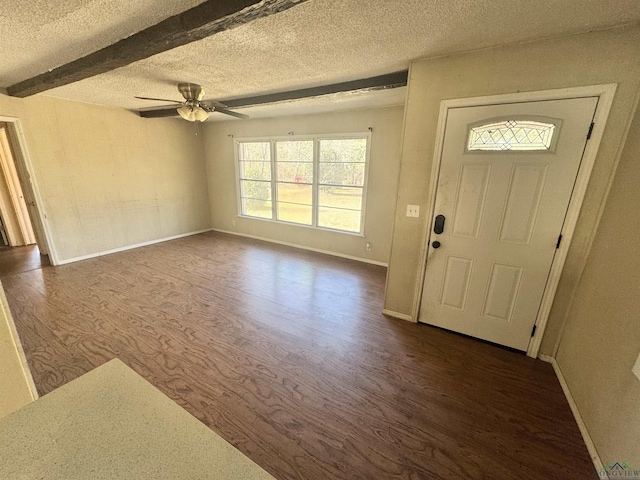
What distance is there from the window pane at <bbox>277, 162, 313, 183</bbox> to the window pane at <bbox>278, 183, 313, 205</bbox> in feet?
0.35

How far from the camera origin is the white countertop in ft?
2.00

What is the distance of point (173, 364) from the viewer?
6.82 ft

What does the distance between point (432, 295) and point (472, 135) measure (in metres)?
1.48

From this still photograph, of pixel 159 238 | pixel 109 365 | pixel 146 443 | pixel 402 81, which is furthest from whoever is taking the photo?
pixel 159 238

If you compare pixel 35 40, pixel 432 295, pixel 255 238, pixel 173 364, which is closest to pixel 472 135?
pixel 432 295

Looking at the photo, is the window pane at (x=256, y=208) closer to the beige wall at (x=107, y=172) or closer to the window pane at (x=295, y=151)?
the window pane at (x=295, y=151)

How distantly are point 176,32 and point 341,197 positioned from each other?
10.4 ft

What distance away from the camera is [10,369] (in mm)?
1069

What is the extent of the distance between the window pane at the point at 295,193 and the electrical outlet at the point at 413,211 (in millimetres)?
2513

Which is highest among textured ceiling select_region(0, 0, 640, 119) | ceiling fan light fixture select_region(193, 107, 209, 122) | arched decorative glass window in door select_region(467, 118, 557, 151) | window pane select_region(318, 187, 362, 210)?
textured ceiling select_region(0, 0, 640, 119)

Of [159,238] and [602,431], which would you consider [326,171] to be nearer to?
[159,238]

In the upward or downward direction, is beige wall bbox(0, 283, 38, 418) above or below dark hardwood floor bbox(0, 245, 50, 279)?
above

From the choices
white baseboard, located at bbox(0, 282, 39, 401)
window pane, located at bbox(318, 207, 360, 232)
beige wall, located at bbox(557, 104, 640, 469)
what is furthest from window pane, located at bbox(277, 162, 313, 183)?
white baseboard, located at bbox(0, 282, 39, 401)

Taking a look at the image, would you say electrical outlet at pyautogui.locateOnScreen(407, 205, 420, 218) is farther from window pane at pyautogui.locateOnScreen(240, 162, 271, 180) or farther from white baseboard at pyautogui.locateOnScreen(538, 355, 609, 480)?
window pane at pyautogui.locateOnScreen(240, 162, 271, 180)
